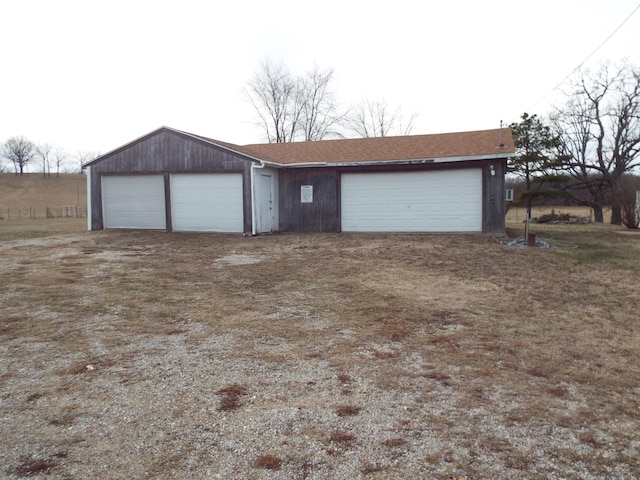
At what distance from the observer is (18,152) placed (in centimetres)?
7669

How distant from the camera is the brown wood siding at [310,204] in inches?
630

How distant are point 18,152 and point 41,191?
25.4 meters

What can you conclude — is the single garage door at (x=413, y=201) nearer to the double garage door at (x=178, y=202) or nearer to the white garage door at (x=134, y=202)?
the double garage door at (x=178, y=202)

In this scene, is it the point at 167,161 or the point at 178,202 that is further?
the point at 178,202

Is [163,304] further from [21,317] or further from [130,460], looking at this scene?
[130,460]

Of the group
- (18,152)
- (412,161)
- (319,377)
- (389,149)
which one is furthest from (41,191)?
(319,377)

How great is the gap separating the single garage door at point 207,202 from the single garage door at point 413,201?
361cm

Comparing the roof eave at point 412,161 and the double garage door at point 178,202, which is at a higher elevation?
the roof eave at point 412,161

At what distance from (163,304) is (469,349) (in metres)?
3.80

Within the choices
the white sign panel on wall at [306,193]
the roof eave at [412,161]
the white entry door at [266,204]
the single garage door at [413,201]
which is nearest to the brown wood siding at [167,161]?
the white entry door at [266,204]

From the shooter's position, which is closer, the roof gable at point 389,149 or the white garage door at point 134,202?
the roof gable at point 389,149

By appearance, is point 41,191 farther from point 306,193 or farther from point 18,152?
point 306,193

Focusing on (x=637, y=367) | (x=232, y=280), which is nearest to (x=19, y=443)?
(x=637, y=367)

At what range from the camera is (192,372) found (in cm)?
370
